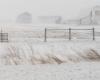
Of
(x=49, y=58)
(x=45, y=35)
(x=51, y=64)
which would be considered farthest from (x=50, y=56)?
(x=45, y=35)

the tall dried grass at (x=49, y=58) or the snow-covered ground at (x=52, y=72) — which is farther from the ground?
the tall dried grass at (x=49, y=58)

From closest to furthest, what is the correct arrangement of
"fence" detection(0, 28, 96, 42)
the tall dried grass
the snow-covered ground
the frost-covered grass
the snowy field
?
the snow-covered ground, the snowy field, the tall dried grass, the frost-covered grass, "fence" detection(0, 28, 96, 42)

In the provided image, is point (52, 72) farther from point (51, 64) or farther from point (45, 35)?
point (45, 35)

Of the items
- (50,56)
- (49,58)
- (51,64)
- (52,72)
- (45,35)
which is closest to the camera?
(52,72)

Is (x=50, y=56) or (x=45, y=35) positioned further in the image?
(x=45, y=35)

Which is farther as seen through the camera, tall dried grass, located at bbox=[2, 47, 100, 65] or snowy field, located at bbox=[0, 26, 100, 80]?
tall dried grass, located at bbox=[2, 47, 100, 65]

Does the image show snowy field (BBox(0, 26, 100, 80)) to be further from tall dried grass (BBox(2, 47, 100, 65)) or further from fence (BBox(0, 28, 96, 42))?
fence (BBox(0, 28, 96, 42))

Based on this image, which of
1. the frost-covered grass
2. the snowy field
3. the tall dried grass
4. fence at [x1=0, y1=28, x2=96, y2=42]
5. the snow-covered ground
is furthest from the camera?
fence at [x1=0, y1=28, x2=96, y2=42]

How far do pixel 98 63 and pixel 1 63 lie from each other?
234 cm

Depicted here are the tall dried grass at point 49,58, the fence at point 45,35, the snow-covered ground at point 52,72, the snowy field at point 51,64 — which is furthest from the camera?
the fence at point 45,35

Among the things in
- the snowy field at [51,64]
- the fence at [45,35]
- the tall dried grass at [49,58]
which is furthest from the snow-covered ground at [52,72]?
the fence at [45,35]

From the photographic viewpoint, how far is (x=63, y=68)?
562cm

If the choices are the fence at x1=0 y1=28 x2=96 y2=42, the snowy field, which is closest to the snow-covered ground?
the snowy field

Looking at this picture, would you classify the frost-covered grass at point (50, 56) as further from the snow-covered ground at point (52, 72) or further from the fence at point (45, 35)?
the fence at point (45, 35)
